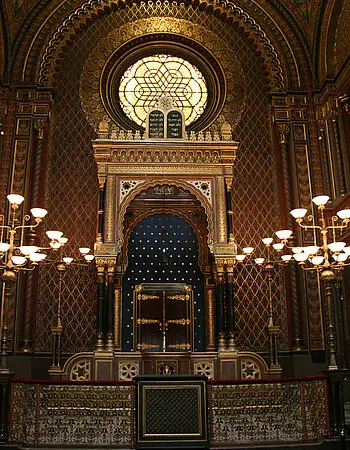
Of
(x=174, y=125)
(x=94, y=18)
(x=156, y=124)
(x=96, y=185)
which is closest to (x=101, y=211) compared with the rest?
(x=96, y=185)

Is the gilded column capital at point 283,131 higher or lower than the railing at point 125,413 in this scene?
higher

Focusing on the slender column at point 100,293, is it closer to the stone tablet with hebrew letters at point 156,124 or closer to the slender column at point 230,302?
the slender column at point 230,302

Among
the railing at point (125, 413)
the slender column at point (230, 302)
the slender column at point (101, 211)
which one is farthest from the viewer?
the slender column at point (101, 211)

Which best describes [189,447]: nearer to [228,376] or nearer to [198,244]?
[228,376]

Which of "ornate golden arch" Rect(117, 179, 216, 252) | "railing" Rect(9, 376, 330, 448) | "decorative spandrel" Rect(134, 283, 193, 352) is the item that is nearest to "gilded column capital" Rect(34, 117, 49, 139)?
"ornate golden arch" Rect(117, 179, 216, 252)

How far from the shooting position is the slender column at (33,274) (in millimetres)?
12984

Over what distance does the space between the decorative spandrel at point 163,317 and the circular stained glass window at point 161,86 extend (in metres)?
4.76

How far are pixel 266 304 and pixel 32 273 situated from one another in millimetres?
5652

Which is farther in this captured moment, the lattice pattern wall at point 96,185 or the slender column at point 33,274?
the lattice pattern wall at point 96,185

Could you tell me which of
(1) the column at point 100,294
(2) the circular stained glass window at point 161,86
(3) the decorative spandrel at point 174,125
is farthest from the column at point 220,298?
(2) the circular stained glass window at point 161,86

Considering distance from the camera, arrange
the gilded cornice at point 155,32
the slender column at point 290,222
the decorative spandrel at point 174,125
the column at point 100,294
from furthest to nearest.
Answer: the gilded cornice at point 155,32 → the decorative spandrel at point 174,125 → the slender column at point 290,222 → the column at point 100,294

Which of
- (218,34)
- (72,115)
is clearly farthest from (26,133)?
(218,34)

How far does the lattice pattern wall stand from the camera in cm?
1357

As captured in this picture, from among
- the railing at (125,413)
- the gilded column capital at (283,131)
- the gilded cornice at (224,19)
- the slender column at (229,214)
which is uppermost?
the gilded cornice at (224,19)
